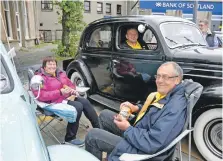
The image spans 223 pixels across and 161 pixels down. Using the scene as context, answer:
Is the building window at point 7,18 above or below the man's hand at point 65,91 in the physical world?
above

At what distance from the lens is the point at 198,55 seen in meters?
3.44

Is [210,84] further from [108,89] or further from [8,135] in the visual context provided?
[8,135]

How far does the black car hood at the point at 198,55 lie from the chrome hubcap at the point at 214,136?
2.69 ft

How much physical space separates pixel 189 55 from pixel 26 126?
2526mm

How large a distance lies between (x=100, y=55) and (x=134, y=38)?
2.60 ft

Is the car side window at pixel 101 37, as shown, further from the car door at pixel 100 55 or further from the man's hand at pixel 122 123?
the man's hand at pixel 122 123

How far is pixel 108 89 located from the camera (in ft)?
15.6

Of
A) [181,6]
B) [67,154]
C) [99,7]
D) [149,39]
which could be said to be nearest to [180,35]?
[149,39]

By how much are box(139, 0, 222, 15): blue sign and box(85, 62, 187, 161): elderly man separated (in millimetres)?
7455

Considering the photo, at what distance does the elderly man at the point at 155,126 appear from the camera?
80.2 inches

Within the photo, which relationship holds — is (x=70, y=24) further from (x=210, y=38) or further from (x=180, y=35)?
(x=180, y=35)

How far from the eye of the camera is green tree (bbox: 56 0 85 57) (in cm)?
1068

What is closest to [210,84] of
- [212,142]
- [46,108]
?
[212,142]

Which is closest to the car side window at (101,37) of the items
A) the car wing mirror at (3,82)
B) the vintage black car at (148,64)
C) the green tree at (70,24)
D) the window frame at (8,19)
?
the vintage black car at (148,64)
